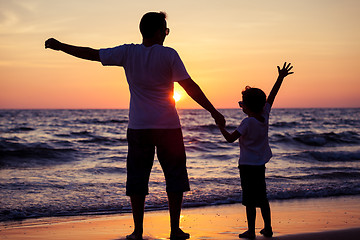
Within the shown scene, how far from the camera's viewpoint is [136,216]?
11.9 ft

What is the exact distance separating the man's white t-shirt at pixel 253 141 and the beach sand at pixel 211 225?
2.59ft

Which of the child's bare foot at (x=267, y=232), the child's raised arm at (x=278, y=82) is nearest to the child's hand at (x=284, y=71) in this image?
the child's raised arm at (x=278, y=82)

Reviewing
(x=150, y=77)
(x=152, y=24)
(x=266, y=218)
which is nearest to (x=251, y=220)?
(x=266, y=218)

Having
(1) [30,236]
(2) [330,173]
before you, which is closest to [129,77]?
(1) [30,236]

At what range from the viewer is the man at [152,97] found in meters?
3.27

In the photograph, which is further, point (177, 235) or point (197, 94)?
point (177, 235)

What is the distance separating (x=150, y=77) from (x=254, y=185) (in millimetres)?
1364

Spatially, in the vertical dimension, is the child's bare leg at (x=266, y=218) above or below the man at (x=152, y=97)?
below

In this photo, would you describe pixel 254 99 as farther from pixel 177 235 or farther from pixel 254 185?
pixel 177 235

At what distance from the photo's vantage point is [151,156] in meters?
3.53

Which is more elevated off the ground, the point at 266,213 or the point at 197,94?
the point at 197,94

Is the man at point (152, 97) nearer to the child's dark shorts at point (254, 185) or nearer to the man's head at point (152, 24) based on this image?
the man's head at point (152, 24)

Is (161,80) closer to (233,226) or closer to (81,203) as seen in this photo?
(233,226)

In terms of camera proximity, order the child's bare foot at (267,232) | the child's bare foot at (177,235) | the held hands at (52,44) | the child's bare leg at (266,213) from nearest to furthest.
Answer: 1. the held hands at (52,44)
2. the child's bare foot at (177,235)
3. the child's bare leg at (266,213)
4. the child's bare foot at (267,232)
